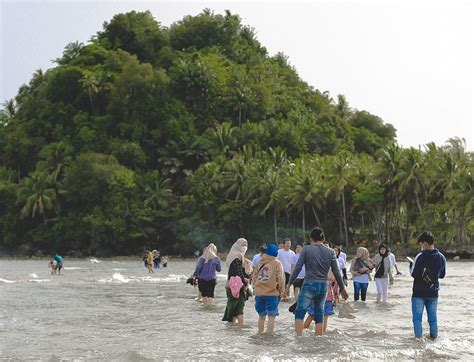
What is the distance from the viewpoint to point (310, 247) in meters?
10.6

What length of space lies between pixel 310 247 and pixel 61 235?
65.6m

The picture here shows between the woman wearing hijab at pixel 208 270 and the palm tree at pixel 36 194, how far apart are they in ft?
194

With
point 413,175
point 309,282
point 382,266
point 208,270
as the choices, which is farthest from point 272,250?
point 413,175

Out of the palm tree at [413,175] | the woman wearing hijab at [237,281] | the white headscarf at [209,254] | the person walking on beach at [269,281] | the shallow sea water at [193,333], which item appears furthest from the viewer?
the palm tree at [413,175]

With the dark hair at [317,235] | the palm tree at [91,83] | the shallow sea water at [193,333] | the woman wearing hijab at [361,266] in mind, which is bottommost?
the shallow sea water at [193,333]

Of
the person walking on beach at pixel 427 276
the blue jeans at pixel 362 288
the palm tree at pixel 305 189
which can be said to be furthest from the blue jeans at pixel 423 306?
the palm tree at pixel 305 189

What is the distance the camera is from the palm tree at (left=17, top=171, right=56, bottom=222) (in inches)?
2896

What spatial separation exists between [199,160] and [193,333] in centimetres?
6587

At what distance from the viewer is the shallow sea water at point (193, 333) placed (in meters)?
10.1

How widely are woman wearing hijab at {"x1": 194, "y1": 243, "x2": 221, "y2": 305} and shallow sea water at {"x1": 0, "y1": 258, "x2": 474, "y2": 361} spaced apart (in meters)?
0.35

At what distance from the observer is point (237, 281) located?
12.5 metres

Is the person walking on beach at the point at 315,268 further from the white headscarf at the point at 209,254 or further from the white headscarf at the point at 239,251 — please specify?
the white headscarf at the point at 209,254

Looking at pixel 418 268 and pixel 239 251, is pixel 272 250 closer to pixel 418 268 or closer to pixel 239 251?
pixel 239 251

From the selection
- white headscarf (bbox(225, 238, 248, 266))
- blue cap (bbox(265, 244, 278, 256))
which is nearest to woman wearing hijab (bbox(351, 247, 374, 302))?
white headscarf (bbox(225, 238, 248, 266))
